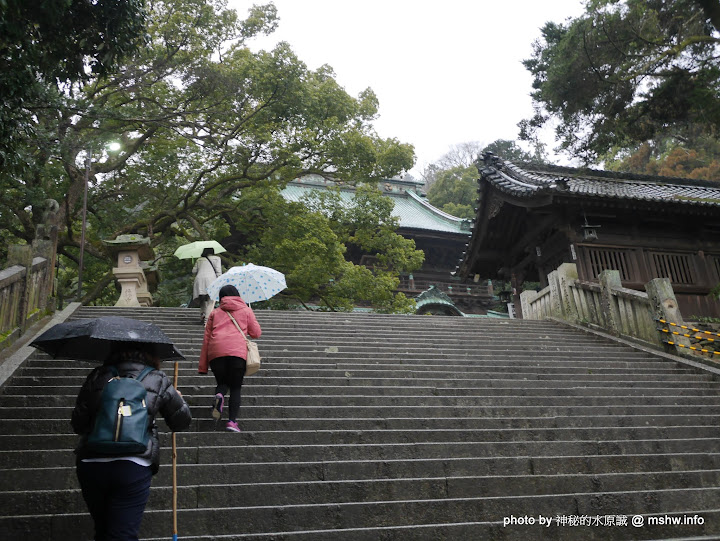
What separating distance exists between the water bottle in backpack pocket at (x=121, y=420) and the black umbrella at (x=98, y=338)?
0.81 ft

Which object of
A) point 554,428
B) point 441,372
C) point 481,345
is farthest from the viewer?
point 481,345

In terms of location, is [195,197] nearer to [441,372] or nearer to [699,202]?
[441,372]

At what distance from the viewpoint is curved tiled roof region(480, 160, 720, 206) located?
11.8 metres

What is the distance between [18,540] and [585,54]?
1247 centimetres

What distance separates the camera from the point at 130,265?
38.7ft

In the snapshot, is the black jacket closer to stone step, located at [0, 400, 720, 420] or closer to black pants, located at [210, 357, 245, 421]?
black pants, located at [210, 357, 245, 421]

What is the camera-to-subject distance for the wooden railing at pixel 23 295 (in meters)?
6.20

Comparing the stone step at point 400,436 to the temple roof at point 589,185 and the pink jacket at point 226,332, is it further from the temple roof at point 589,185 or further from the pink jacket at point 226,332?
the temple roof at point 589,185

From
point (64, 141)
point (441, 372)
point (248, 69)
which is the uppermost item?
point (248, 69)

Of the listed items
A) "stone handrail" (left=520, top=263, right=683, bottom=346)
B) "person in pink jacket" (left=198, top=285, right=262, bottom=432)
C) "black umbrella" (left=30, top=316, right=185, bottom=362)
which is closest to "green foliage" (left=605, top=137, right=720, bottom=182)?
"stone handrail" (left=520, top=263, right=683, bottom=346)

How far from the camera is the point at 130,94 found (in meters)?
14.4

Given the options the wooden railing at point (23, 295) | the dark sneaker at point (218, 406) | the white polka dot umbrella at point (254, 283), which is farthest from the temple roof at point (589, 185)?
the wooden railing at point (23, 295)

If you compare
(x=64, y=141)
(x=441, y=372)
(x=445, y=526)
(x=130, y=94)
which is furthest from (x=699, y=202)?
(x=130, y=94)

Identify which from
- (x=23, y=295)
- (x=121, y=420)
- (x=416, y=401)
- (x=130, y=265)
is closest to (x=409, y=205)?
(x=130, y=265)
